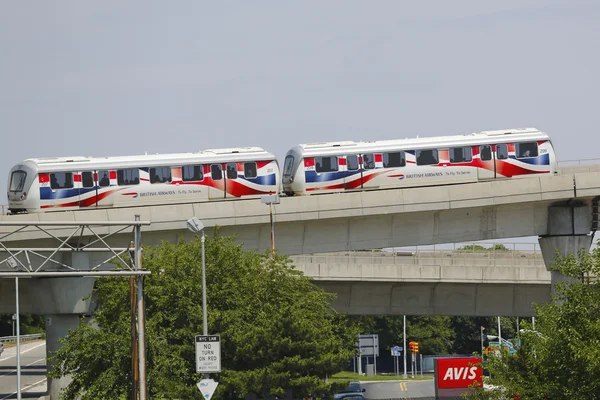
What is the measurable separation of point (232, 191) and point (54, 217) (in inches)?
350

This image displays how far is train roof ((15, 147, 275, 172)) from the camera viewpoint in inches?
1888

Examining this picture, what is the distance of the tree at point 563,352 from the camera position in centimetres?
2388

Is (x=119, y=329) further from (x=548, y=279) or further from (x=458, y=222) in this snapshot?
(x=548, y=279)

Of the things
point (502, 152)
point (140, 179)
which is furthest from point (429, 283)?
point (140, 179)

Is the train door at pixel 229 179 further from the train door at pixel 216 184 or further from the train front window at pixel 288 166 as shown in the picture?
the train front window at pixel 288 166

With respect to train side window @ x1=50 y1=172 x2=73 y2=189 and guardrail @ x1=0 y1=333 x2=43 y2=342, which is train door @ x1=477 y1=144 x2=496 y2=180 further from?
guardrail @ x1=0 y1=333 x2=43 y2=342

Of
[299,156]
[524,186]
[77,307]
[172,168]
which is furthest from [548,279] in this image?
[77,307]

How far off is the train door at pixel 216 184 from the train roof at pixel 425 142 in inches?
159

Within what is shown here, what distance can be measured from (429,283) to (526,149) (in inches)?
373

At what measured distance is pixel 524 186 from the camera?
48.8 metres

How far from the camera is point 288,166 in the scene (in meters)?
51.6

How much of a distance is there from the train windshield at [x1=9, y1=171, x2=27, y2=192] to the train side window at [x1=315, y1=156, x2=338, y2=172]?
13.7 meters

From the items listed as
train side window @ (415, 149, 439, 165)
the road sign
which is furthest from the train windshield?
the road sign

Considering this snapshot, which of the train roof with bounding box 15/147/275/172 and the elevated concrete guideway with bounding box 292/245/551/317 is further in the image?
the elevated concrete guideway with bounding box 292/245/551/317
